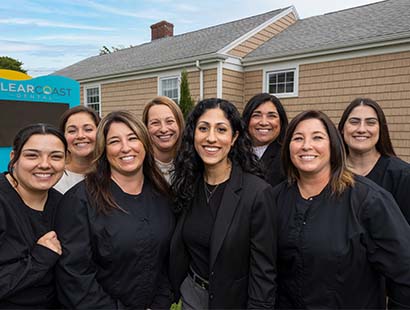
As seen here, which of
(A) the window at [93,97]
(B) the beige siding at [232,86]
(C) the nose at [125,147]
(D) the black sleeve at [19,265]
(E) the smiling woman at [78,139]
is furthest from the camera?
(A) the window at [93,97]

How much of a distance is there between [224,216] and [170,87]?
10.1 m

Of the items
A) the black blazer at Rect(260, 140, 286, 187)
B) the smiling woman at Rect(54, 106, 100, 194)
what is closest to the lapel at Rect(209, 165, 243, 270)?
the black blazer at Rect(260, 140, 286, 187)

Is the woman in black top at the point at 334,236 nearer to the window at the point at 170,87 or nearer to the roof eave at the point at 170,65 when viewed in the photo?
the roof eave at the point at 170,65

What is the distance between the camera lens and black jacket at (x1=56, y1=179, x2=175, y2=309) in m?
1.94

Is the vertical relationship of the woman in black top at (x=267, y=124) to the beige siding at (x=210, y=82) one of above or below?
Answer: below

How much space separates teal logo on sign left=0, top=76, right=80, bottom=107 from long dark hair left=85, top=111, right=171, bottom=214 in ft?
10.3

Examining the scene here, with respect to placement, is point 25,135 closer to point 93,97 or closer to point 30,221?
point 30,221

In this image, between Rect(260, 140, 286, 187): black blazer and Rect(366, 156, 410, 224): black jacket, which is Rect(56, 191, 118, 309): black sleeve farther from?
Rect(366, 156, 410, 224): black jacket

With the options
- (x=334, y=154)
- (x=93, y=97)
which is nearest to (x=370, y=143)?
(x=334, y=154)

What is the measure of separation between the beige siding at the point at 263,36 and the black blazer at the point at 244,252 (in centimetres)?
894

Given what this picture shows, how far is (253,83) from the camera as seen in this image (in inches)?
412

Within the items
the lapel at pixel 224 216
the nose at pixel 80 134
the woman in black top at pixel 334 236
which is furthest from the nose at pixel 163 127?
the woman in black top at pixel 334 236

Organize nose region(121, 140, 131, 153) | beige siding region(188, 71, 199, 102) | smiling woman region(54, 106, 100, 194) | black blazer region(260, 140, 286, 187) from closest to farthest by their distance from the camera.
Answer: nose region(121, 140, 131, 153) < smiling woman region(54, 106, 100, 194) < black blazer region(260, 140, 286, 187) < beige siding region(188, 71, 199, 102)

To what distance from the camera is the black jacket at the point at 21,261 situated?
1802 millimetres
